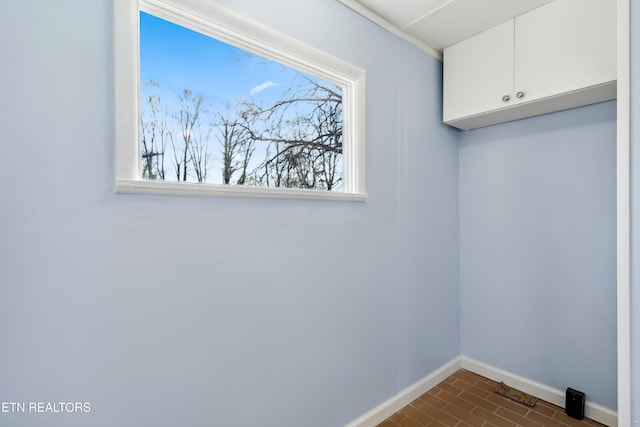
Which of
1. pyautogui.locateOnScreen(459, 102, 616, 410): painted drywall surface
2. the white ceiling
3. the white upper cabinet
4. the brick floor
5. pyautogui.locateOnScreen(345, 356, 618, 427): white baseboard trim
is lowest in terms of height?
the brick floor

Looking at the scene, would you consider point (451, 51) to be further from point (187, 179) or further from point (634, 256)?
point (187, 179)

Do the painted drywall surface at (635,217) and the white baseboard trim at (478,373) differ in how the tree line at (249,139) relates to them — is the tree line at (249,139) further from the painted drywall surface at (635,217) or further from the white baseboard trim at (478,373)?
the white baseboard trim at (478,373)

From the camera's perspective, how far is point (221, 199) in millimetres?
1364

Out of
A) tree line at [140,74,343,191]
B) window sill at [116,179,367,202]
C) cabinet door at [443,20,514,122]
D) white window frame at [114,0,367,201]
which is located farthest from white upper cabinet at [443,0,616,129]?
window sill at [116,179,367,202]

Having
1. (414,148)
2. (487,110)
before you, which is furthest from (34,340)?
(487,110)

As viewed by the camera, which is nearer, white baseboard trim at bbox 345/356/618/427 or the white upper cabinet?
the white upper cabinet

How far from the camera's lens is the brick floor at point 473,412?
1.92 metres

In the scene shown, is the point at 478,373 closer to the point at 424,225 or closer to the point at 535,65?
the point at 424,225

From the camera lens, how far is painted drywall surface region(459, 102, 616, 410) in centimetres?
194

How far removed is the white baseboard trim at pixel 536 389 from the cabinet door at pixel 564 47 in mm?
1970

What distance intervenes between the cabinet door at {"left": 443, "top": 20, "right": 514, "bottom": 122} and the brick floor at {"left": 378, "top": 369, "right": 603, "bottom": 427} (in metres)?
2.02

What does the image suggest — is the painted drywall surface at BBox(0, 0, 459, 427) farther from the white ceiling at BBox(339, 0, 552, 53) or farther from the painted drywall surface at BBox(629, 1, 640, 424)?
the painted drywall surface at BBox(629, 1, 640, 424)

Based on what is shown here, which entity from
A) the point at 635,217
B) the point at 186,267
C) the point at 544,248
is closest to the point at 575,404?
the point at 544,248

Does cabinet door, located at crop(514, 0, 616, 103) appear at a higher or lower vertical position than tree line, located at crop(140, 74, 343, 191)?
higher
